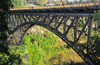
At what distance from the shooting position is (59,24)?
31.7ft

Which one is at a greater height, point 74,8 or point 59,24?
point 74,8

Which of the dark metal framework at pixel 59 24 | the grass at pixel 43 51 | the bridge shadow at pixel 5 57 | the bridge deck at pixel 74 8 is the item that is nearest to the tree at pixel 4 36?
the bridge shadow at pixel 5 57

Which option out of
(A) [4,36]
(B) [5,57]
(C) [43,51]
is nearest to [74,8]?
→ (A) [4,36]

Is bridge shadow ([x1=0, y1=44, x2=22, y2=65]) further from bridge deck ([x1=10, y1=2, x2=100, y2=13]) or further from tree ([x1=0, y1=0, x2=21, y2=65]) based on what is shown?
bridge deck ([x1=10, y1=2, x2=100, y2=13])

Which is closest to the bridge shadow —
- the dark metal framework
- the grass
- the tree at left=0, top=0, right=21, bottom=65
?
the tree at left=0, top=0, right=21, bottom=65

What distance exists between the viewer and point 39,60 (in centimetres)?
2234

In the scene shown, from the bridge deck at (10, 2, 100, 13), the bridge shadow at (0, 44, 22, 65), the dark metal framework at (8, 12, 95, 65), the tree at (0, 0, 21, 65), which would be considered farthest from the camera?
the dark metal framework at (8, 12, 95, 65)

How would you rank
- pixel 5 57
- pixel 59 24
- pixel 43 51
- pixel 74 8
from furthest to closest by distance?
1. pixel 43 51
2. pixel 59 24
3. pixel 74 8
4. pixel 5 57

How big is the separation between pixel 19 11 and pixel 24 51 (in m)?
10.8

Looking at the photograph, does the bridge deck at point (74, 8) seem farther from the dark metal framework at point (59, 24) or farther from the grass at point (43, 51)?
the grass at point (43, 51)

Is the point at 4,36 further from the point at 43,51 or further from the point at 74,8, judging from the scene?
the point at 43,51

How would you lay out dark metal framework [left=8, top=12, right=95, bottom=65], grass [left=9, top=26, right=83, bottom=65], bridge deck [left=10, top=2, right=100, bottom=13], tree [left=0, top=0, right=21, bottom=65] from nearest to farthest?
1. tree [left=0, top=0, right=21, bottom=65]
2. bridge deck [left=10, top=2, right=100, bottom=13]
3. dark metal framework [left=8, top=12, right=95, bottom=65]
4. grass [left=9, top=26, right=83, bottom=65]

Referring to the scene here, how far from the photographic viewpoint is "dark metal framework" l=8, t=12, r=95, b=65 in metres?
7.93

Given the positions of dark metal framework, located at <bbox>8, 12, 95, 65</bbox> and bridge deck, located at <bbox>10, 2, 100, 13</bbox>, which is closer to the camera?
bridge deck, located at <bbox>10, 2, 100, 13</bbox>
